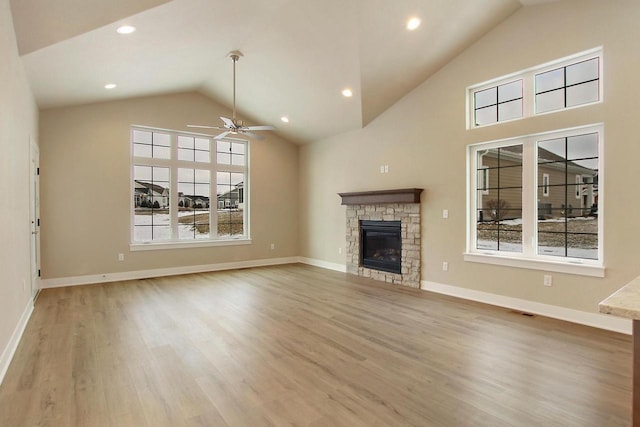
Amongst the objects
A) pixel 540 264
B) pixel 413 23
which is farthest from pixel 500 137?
pixel 413 23

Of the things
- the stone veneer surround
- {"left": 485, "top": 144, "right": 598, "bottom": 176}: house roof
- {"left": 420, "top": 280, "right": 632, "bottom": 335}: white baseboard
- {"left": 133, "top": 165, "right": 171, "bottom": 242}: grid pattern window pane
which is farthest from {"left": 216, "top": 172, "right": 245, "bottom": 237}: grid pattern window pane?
{"left": 485, "top": 144, "right": 598, "bottom": 176}: house roof

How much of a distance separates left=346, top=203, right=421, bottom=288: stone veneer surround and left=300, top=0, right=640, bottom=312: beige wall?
168mm

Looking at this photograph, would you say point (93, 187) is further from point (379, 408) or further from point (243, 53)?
point (379, 408)

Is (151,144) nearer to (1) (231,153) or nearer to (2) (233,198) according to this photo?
(1) (231,153)

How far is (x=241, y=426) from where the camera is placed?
2010 mm

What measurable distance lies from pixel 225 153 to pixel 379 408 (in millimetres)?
6393

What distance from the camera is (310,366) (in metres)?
2.79

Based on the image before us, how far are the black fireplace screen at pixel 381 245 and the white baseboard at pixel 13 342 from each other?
489cm

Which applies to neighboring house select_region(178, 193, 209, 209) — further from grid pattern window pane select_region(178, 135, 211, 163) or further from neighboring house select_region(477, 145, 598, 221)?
neighboring house select_region(477, 145, 598, 221)

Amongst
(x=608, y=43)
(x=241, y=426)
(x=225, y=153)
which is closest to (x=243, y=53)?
(x=225, y=153)

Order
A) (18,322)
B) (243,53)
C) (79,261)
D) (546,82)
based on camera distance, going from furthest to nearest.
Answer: (79,261), (243,53), (546,82), (18,322)

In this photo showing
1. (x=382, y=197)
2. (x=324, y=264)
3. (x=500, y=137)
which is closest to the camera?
(x=500, y=137)

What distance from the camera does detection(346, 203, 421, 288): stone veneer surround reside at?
556 centimetres

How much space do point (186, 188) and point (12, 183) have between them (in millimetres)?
3752
